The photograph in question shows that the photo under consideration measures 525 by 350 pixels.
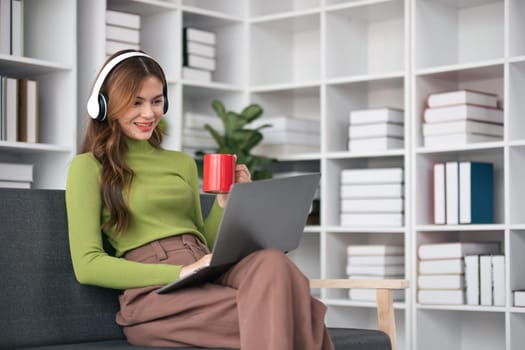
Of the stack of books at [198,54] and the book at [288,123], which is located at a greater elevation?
the stack of books at [198,54]

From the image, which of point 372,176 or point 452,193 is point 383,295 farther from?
point 372,176

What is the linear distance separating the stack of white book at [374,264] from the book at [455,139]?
1.67 ft

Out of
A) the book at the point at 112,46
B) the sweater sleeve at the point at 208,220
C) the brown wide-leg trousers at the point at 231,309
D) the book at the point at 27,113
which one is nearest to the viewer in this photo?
the brown wide-leg trousers at the point at 231,309

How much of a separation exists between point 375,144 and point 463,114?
0.46m

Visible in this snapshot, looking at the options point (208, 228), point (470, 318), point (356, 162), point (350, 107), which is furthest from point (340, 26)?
point (208, 228)

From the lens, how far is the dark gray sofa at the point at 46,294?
2287 mm

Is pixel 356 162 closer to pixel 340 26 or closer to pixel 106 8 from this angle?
pixel 340 26

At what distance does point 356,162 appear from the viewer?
431cm

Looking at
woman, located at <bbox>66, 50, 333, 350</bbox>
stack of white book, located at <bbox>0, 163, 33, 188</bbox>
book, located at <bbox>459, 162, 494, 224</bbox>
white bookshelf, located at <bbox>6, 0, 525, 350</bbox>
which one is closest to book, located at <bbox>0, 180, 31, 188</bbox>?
stack of white book, located at <bbox>0, 163, 33, 188</bbox>

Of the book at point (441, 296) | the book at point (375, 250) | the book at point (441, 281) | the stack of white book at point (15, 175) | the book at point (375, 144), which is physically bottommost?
the book at point (441, 296)

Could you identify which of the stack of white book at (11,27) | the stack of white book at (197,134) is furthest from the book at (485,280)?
the stack of white book at (11,27)

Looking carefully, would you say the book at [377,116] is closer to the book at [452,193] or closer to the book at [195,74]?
the book at [452,193]

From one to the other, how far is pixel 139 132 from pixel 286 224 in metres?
0.50

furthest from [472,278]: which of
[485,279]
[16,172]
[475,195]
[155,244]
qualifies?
[16,172]
